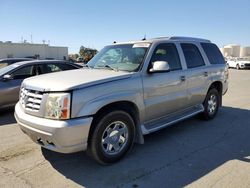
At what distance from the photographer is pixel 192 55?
566 centimetres

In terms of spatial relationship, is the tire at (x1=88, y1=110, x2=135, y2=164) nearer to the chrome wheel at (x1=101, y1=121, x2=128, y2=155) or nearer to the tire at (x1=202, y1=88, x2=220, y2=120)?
the chrome wheel at (x1=101, y1=121, x2=128, y2=155)

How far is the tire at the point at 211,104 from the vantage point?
6.22 meters

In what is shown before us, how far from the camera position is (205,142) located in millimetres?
4930

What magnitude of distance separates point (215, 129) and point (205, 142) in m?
0.96

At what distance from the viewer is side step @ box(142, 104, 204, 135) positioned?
14.6 ft

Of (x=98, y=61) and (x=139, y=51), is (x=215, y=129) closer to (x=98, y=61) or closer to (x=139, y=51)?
(x=139, y=51)

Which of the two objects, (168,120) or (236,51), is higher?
(236,51)

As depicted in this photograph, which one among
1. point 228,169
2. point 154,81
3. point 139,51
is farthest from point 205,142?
point 139,51

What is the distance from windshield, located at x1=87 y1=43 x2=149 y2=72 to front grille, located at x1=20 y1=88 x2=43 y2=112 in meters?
1.46

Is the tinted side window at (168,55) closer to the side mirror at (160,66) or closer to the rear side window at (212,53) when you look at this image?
the side mirror at (160,66)

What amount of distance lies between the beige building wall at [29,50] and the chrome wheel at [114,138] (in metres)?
57.4

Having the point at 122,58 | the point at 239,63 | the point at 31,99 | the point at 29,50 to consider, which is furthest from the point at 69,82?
the point at 29,50

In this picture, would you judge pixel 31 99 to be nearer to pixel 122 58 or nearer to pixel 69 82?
pixel 69 82

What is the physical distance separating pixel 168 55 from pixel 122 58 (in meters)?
0.92
